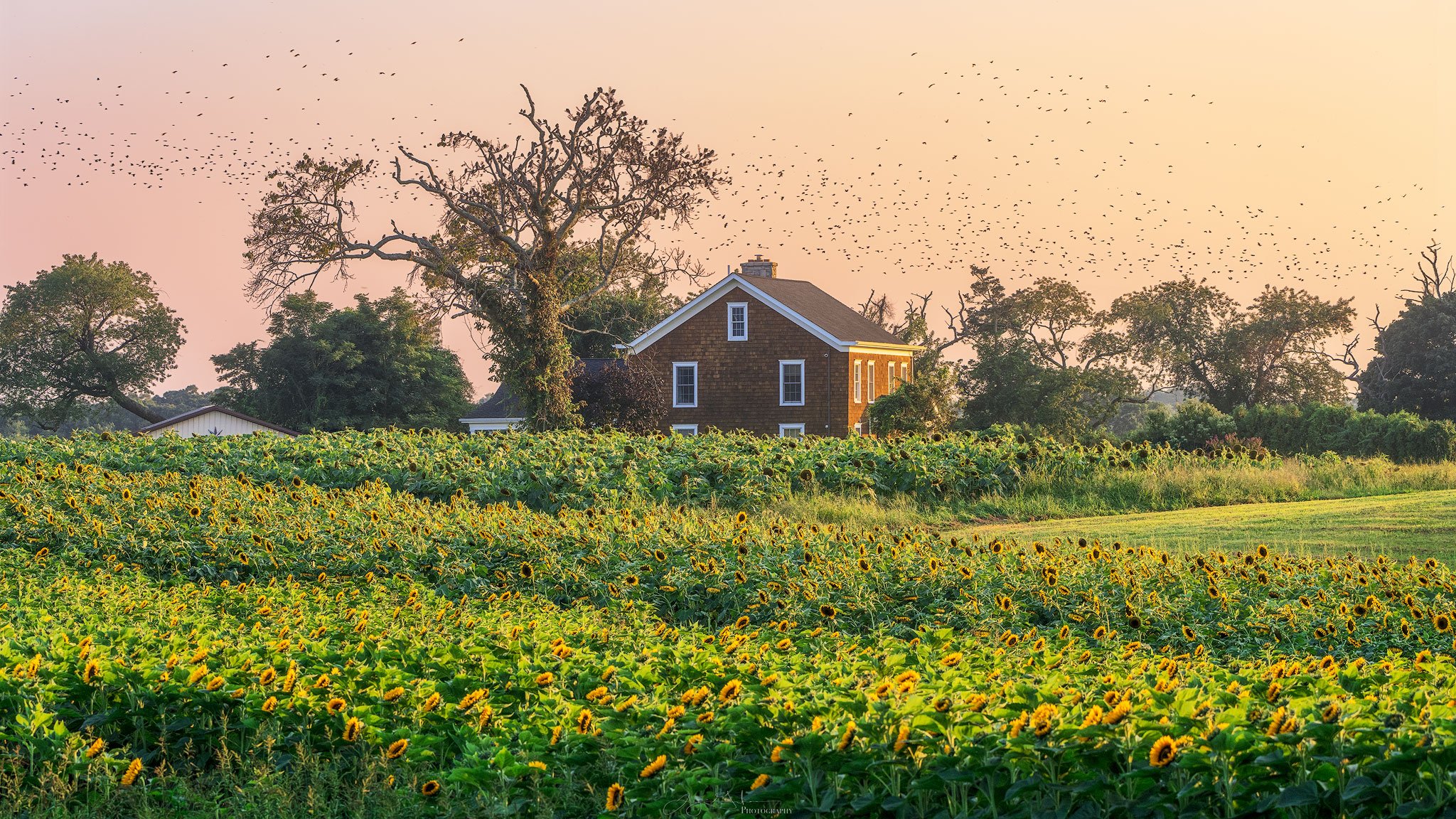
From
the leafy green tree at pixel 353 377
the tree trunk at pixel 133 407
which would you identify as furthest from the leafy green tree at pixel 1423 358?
the tree trunk at pixel 133 407

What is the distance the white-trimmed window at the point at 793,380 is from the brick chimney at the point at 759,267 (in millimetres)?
4868

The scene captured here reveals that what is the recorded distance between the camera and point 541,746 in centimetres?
512

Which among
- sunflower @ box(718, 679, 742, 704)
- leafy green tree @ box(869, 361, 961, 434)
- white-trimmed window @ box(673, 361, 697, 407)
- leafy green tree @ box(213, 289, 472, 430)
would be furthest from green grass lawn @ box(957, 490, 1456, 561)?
leafy green tree @ box(213, 289, 472, 430)

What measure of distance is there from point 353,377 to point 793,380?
20481 mm

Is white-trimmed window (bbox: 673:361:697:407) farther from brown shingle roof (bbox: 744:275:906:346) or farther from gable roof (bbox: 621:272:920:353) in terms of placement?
brown shingle roof (bbox: 744:275:906:346)

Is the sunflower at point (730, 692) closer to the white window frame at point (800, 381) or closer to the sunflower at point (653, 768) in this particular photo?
the sunflower at point (653, 768)

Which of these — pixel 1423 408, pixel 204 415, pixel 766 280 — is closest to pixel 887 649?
pixel 766 280

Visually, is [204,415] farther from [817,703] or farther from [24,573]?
[817,703]

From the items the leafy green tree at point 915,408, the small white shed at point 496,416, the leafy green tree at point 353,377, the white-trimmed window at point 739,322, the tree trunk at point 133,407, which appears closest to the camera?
the leafy green tree at point 915,408

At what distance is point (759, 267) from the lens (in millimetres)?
46406

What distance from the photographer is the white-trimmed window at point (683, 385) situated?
43.0 metres

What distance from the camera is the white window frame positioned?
4222 cm

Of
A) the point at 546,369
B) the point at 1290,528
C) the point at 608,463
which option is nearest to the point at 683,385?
the point at 546,369

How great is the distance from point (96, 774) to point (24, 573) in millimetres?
6180
